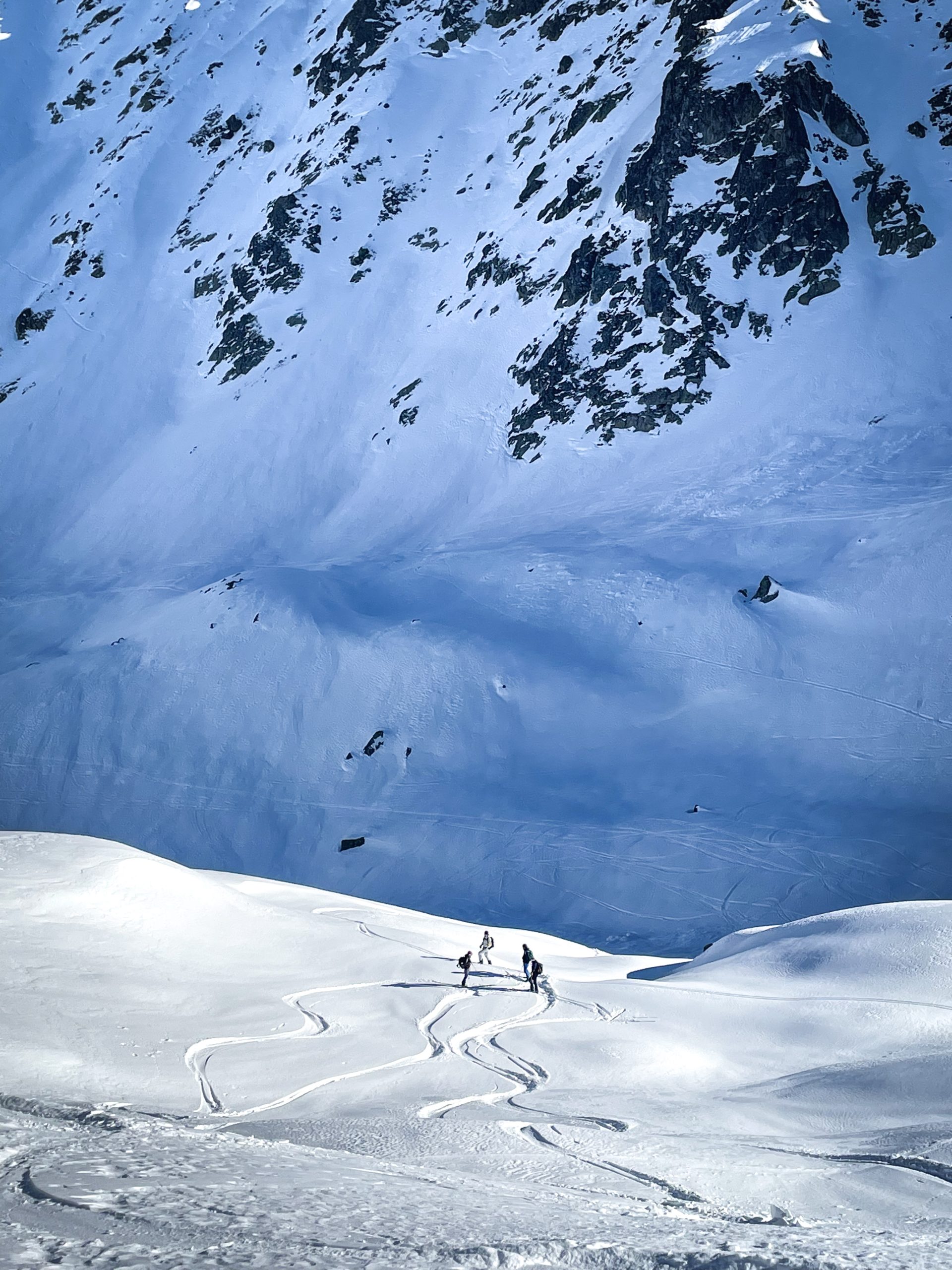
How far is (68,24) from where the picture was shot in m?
102

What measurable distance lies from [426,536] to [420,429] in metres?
7.99

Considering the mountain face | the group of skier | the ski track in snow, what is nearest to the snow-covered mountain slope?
the ski track in snow

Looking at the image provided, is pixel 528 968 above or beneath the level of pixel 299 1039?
beneath

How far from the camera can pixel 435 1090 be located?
11078 millimetres

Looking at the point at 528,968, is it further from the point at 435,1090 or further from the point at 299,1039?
the point at 435,1090

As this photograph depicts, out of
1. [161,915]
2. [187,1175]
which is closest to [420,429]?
[161,915]

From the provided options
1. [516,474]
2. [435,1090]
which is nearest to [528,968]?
[435,1090]

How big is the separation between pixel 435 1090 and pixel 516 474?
41.0 meters

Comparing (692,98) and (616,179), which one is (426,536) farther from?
(692,98)

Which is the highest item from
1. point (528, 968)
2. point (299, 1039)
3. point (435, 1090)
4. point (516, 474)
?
point (435, 1090)

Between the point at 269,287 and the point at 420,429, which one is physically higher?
the point at 269,287

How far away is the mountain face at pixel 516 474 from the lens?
34.4m

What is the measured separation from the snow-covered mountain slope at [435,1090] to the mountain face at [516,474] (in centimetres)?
1305

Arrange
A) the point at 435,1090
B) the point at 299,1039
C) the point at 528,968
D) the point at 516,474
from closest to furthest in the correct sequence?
the point at 435,1090 < the point at 299,1039 < the point at 528,968 < the point at 516,474
